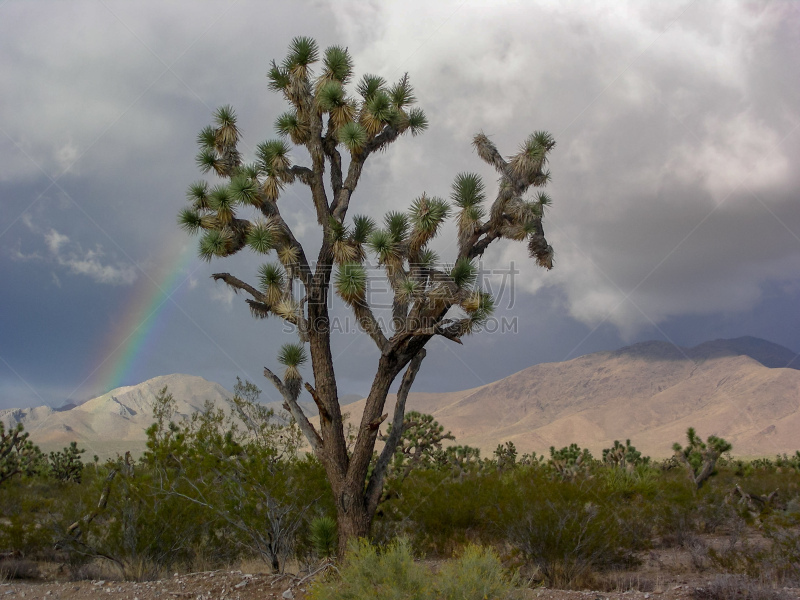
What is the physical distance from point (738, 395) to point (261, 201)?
14066cm

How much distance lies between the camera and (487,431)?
5394 inches

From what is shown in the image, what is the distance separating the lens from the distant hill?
349 ft

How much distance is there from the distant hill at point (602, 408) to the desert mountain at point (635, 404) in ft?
0.84

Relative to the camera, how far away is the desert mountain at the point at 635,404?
348 feet

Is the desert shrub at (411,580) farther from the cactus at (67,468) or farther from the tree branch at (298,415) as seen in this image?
the cactus at (67,468)

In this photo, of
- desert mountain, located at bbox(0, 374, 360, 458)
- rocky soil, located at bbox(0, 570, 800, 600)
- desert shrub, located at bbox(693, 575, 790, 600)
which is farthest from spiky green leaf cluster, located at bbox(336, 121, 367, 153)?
desert mountain, located at bbox(0, 374, 360, 458)

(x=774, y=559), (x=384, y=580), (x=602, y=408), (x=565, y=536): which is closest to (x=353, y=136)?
(x=384, y=580)

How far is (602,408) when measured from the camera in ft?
458

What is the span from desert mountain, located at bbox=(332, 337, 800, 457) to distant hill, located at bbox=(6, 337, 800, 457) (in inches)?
10.1

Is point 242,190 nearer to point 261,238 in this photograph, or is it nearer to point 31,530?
point 261,238

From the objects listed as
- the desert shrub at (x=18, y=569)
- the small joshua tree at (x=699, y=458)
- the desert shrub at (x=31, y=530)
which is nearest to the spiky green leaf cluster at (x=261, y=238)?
the desert shrub at (x=31, y=530)

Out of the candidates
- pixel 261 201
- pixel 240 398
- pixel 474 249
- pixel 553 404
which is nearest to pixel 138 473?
pixel 240 398

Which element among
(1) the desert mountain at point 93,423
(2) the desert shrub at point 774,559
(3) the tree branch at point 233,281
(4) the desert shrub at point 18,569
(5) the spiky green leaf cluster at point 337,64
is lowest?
(2) the desert shrub at point 774,559

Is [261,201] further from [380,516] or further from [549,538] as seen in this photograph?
[549,538]
